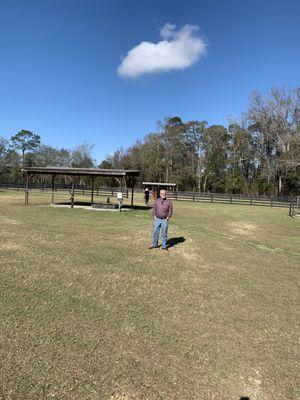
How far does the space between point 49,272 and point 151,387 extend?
3.96 metres

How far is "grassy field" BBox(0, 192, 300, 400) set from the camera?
11.4ft

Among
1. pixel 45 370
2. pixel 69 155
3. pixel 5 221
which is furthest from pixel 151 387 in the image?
pixel 69 155

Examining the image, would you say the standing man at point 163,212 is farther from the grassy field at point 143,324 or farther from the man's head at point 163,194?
the grassy field at point 143,324

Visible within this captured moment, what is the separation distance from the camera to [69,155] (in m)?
91.9

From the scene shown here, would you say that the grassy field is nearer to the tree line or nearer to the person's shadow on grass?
the person's shadow on grass

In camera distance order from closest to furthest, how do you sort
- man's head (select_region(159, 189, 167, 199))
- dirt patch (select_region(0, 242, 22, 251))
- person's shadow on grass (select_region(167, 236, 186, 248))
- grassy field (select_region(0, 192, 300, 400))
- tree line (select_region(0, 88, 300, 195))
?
grassy field (select_region(0, 192, 300, 400)) < dirt patch (select_region(0, 242, 22, 251)) < man's head (select_region(159, 189, 167, 199)) < person's shadow on grass (select_region(167, 236, 186, 248)) < tree line (select_region(0, 88, 300, 195))

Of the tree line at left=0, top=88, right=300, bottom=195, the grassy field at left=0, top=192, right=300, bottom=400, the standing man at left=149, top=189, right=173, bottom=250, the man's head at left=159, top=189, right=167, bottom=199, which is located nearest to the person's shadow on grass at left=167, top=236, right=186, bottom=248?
the standing man at left=149, top=189, right=173, bottom=250

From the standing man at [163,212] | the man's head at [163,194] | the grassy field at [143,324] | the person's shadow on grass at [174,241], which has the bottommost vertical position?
the grassy field at [143,324]

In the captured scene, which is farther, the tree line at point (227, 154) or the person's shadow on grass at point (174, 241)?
the tree line at point (227, 154)

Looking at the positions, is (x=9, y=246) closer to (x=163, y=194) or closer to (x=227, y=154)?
(x=163, y=194)

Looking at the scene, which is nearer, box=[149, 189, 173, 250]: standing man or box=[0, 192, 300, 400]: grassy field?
box=[0, 192, 300, 400]: grassy field

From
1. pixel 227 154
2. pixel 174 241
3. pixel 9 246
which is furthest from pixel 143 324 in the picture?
pixel 227 154

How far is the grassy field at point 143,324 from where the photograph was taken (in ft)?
11.4

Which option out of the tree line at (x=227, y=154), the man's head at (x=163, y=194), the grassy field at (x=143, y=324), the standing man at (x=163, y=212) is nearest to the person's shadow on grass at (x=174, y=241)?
the standing man at (x=163, y=212)
